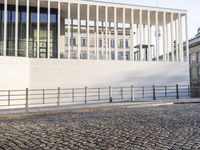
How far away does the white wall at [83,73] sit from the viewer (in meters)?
22.3

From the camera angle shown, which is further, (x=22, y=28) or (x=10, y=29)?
(x=22, y=28)

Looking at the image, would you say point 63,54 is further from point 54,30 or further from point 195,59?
point 195,59

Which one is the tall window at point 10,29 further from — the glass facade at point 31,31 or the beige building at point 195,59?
the beige building at point 195,59

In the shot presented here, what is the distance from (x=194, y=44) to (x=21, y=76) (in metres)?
47.0

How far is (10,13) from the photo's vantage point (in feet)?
92.2

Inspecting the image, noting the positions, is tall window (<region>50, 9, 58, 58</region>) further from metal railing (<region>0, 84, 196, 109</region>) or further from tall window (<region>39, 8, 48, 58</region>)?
metal railing (<region>0, 84, 196, 109</region>)

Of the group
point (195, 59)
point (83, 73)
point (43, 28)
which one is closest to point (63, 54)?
point (83, 73)

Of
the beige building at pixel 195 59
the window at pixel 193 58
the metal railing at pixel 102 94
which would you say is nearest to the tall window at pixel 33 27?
the metal railing at pixel 102 94

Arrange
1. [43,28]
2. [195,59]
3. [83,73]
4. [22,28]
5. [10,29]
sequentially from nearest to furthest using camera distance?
[83,73]
[10,29]
[22,28]
[43,28]
[195,59]

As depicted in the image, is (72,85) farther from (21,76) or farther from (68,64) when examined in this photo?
(21,76)

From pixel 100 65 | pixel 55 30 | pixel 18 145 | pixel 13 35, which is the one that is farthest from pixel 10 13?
pixel 18 145

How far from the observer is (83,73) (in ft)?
85.8

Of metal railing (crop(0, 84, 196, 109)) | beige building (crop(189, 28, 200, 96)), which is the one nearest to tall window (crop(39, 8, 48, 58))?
metal railing (crop(0, 84, 196, 109))

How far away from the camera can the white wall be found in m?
22.3
